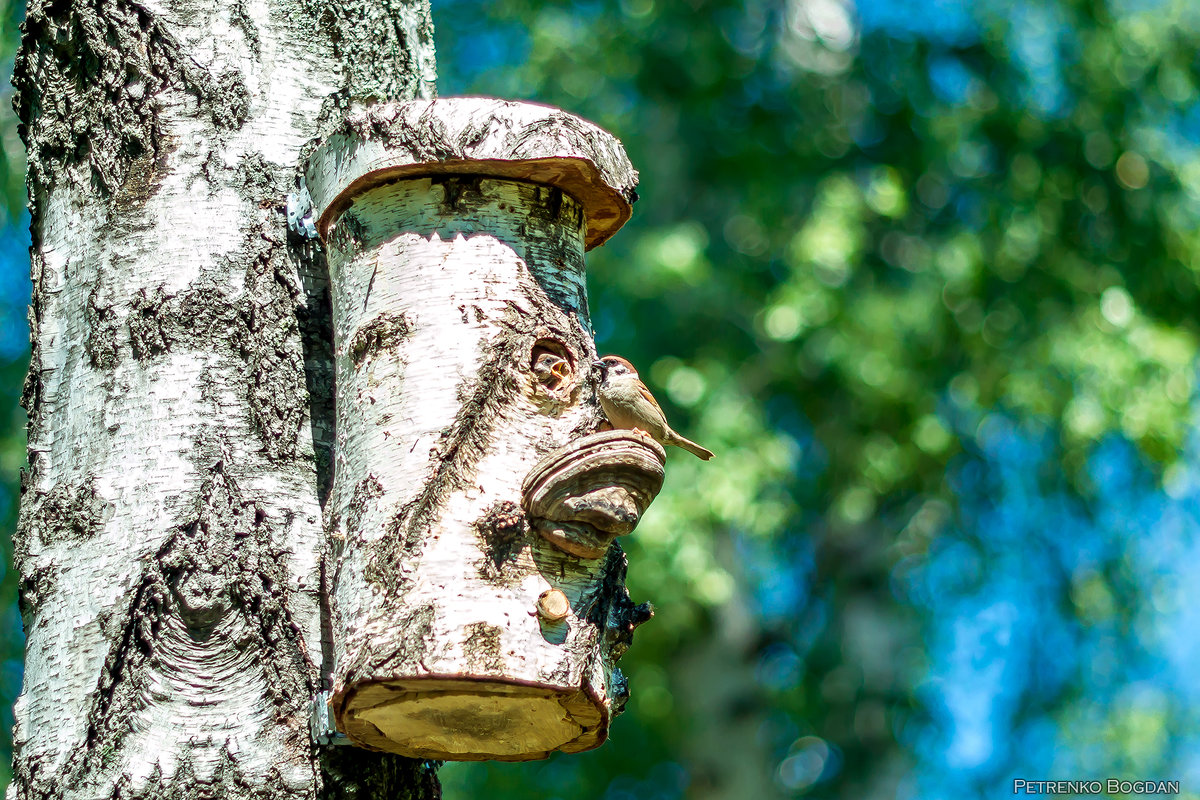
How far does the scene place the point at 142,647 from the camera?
2.00m

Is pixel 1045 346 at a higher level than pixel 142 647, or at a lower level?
higher

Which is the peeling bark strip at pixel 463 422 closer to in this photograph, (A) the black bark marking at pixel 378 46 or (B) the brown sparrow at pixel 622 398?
(B) the brown sparrow at pixel 622 398

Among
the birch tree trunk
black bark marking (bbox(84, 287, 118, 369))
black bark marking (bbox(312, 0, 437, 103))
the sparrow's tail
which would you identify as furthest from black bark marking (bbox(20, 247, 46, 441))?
the sparrow's tail

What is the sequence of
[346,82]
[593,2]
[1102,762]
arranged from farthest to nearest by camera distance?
[1102,762] → [593,2] → [346,82]

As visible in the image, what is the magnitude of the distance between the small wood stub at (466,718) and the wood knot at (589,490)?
0.75 ft

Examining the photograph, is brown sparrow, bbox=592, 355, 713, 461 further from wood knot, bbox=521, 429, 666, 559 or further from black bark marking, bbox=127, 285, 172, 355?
black bark marking, bbox=127, 285, 172, 355

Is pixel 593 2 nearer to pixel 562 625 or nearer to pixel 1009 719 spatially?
pixel 1009 719

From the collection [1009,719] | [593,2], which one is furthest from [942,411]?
[593,2]

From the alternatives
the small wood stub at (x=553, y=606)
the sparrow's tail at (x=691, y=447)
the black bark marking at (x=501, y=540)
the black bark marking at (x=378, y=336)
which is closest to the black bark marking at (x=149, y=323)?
the black bark marking at (x=378, y=336)

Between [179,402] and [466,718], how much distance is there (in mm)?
663

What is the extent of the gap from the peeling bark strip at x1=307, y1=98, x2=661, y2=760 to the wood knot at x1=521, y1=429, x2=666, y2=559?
2 centimetres

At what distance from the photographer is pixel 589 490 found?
198cm

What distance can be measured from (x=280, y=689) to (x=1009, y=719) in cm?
862

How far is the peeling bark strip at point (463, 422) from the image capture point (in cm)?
196
